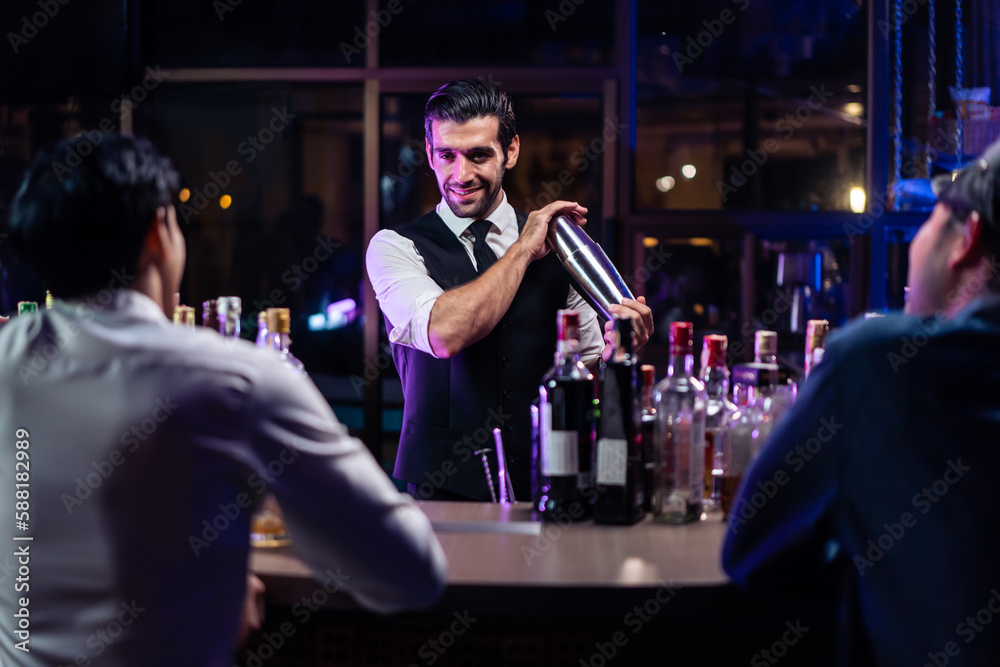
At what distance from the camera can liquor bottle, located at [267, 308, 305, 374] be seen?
1.41m

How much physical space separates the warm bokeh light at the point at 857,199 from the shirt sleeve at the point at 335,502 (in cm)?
298

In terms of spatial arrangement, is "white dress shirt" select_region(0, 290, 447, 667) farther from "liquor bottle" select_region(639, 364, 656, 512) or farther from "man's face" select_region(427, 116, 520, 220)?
"man's face" select_region(427, 116, 520, 220)

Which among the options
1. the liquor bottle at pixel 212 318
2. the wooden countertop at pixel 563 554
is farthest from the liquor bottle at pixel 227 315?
the wooden countertop at pixel 563 554

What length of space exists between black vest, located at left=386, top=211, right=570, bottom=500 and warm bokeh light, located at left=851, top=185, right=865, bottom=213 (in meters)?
1.79

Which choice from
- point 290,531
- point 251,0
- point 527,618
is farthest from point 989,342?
point 251,0

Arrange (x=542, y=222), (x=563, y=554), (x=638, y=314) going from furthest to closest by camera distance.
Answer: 1. (x=542, y=222)
2. (x=638, y=314)
3. (x=563, y=554)

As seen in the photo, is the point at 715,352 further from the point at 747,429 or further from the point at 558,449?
the point at 558,449

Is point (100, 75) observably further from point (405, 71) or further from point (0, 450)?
point (0, 450)

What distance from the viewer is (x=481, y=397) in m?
2.16

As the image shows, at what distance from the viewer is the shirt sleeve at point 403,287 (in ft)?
6.86

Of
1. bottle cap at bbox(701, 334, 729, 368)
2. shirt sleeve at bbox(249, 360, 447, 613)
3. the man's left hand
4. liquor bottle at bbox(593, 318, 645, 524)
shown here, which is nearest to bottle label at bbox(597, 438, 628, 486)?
liquor bottle at bbox(593, 318, 645, 524)

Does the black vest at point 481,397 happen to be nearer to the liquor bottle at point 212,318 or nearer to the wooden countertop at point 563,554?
the wooden countertop at point 563,554

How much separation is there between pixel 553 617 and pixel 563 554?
12 cm

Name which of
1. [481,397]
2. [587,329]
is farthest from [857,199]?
[481,397]
